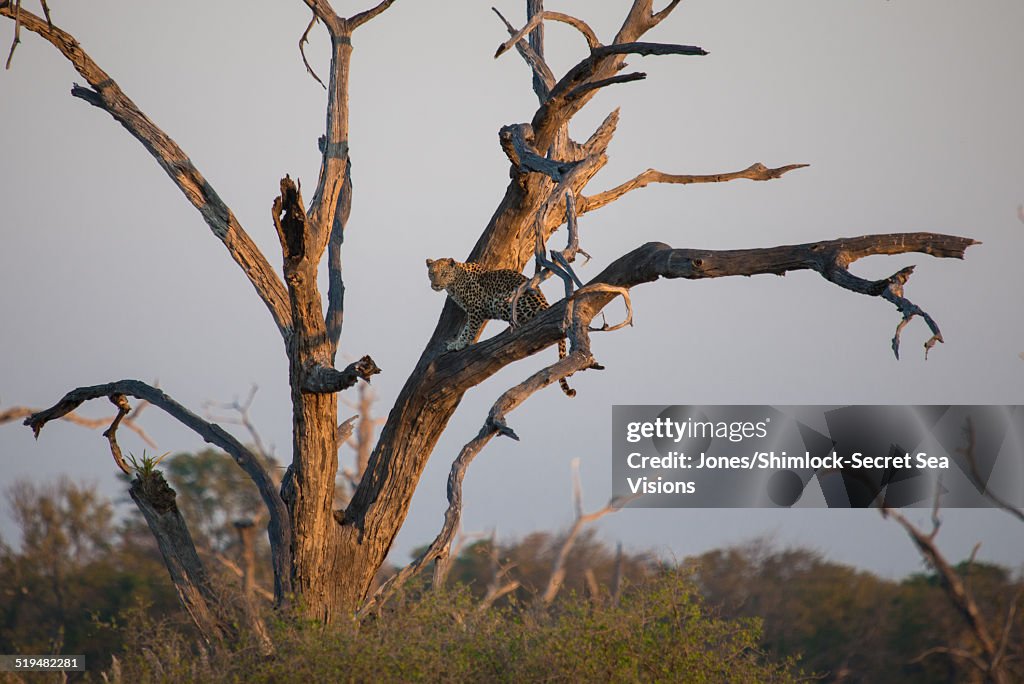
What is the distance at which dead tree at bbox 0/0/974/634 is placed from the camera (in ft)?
19.5

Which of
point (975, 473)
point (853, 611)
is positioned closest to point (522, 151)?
point (975, 473)

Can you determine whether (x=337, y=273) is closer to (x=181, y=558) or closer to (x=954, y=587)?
(x=181, y=558)

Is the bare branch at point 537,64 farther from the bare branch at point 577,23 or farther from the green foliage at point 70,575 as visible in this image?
the green foliage at point 70,575

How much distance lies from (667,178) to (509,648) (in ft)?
11.3

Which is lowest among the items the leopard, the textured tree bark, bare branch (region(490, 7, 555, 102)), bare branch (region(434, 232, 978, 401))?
the textured tree bark

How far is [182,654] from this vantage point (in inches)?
260

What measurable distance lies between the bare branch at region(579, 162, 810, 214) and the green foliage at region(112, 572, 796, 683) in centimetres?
271

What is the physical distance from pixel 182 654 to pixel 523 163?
3.45m

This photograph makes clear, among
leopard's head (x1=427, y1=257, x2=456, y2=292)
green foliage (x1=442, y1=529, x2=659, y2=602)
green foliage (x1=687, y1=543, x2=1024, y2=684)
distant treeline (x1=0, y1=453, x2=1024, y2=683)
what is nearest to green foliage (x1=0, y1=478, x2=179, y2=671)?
distant treeline (x1=0, y1=453, x2=1024, y2=683)

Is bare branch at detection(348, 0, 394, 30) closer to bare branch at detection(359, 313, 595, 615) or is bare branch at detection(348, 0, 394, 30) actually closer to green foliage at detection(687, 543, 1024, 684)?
bare branch at detection(359, 313, 595, 615)

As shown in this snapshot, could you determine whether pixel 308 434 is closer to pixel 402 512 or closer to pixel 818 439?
pixel 402 512

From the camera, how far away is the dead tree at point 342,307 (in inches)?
233

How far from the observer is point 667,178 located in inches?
305

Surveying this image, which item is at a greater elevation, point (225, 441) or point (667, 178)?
point (667, 178)
